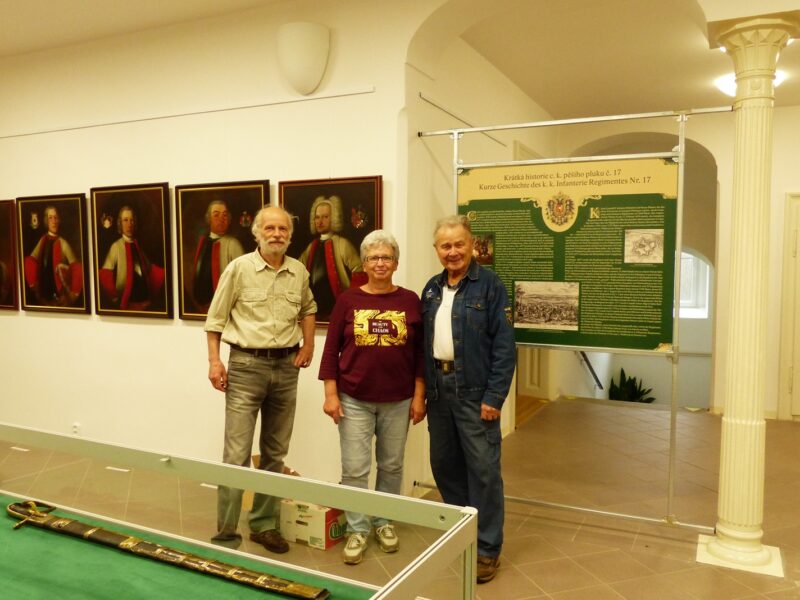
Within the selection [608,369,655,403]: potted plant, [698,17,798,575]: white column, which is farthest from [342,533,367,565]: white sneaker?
[608,369,655,403]: potted plant

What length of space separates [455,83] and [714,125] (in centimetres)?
368

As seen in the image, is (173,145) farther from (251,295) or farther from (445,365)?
(445,365)

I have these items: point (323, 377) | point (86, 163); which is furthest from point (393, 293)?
point (86, 163)

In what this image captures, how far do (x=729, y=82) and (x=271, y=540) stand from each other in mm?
6043

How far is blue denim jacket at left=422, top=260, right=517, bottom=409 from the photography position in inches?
122

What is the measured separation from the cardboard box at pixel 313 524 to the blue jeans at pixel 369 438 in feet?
4.39

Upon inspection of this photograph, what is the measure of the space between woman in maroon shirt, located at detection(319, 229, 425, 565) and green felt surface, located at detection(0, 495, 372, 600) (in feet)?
4.55

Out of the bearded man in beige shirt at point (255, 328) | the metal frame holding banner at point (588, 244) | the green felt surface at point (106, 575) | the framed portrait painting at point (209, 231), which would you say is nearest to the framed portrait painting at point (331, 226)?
the framed portrait painting at point (209, 231)

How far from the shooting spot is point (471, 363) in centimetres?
312

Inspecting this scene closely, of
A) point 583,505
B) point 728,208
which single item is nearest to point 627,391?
point 728,208

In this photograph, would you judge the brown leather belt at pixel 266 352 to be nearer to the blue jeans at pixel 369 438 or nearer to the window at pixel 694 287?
the blue jeans at pixel 369 438

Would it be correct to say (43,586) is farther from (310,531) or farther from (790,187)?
(790,187)

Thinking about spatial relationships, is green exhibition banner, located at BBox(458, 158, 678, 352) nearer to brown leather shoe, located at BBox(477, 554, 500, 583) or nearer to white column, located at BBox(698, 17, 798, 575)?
white column, located at BBox(698, 17, 798, 575)

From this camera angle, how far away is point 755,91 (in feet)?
10.4
